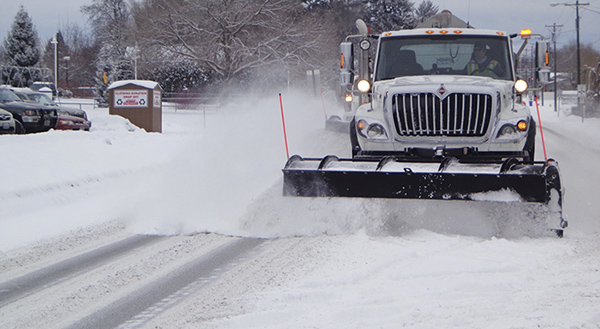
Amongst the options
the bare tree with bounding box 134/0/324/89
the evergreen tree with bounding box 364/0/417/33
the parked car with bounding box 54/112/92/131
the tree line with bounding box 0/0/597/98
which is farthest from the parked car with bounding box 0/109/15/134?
the evergreen tree with bounding box 364/0/417/33

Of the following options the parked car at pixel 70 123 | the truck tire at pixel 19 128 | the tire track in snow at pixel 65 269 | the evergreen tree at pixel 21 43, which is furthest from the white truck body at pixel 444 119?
the evergreen tree at pixel 21 43

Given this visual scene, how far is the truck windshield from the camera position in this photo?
8.53 metres

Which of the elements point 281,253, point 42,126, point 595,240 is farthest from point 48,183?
point 42,126

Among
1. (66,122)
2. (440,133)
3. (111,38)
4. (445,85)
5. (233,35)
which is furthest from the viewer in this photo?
(111,38)

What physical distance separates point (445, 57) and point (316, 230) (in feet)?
9.67

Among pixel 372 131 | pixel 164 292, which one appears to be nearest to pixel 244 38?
pixel 372 131

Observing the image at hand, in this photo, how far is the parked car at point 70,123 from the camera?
2275cm

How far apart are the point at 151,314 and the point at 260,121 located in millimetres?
8214

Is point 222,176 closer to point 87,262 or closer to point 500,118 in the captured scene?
point 87,262

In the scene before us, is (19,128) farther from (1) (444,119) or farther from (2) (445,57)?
(1) (444,119)

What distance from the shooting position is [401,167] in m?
6.79

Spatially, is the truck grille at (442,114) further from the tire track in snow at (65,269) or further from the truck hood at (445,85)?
the tire track in snow at (65,269)

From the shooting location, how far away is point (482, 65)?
855 centimetres

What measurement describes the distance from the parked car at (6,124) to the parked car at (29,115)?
146 centimetres
